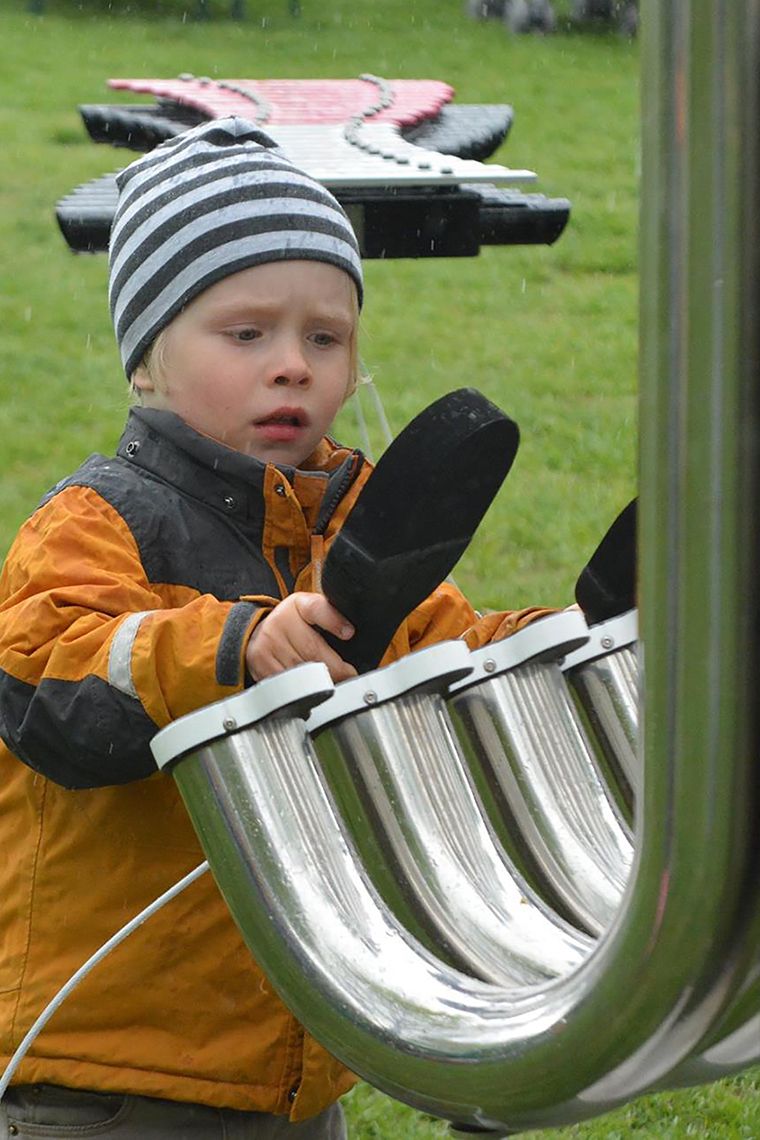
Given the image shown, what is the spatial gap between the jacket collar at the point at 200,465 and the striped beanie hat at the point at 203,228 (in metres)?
0.11

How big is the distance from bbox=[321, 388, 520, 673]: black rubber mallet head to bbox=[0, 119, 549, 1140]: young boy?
670 millimetres

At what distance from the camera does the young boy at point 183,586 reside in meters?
1.62

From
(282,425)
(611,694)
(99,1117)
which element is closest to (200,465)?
(282,425)

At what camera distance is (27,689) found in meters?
1.39

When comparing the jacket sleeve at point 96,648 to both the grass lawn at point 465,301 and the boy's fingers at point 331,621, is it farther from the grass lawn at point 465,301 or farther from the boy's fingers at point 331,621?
the grass lawn at point 465,301

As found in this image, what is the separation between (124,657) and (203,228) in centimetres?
59

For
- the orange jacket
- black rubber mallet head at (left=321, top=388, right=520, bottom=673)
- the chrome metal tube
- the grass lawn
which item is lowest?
the grass lawn

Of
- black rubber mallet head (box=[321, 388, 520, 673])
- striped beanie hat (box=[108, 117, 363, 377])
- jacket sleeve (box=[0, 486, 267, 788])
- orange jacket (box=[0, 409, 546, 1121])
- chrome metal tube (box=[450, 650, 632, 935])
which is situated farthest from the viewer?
striped beanie hat (box=[108, 117, 363, 377])

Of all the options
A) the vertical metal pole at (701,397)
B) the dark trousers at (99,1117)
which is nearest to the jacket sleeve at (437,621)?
the dark trousers at (99,1117)

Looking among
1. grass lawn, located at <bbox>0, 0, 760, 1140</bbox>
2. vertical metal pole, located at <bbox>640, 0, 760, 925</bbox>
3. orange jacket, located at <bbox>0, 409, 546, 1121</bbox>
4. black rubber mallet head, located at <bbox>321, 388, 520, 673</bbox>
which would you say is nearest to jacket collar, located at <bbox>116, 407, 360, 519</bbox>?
orange jacket, located at <bbox>0, 409, 546, 1121</bbox>

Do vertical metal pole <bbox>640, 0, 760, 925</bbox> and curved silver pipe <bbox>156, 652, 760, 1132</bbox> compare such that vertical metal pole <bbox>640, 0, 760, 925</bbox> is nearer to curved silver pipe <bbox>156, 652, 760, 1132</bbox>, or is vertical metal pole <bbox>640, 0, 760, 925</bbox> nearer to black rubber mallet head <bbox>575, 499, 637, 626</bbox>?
curved silver pipe <bbox>156, 652, 760, 1132</bbox>

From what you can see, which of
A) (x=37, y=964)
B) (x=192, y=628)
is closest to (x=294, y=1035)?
(x=37, y=964)

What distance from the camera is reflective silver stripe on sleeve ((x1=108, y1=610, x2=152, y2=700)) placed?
1.27 metres

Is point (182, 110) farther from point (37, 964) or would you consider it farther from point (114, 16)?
point (114, 16)
